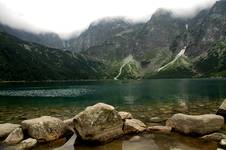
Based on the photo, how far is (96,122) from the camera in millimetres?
23750

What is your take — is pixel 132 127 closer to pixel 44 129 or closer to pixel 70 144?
pixel 70 144

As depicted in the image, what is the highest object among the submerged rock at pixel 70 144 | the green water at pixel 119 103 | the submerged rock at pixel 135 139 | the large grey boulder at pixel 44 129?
the large grey boulder at pixel 44 129

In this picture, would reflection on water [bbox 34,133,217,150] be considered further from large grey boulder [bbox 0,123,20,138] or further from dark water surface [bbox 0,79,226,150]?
large grey boulder [bbox 0,123,20,138]

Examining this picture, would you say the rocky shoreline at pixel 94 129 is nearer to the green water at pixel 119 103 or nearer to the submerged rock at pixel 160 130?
the submerged rock at pixel 160 130

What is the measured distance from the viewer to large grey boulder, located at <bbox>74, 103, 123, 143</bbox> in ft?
77.7

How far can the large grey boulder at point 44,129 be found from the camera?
24.8 meters

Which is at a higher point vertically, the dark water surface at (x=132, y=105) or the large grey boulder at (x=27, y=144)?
the large grey boulder at (x=27, y=144)

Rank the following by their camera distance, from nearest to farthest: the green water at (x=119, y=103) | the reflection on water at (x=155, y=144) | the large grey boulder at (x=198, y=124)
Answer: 1. the reflection on water at (x=155, y=144)
2. the large grey boulder at (x=198, y=124)
3. the green water at (x=119, y=103)

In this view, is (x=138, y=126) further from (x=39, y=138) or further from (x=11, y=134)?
(x=11, y=134)

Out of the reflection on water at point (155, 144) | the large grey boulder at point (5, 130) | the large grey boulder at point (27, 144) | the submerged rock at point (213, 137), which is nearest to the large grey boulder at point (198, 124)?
the submerged rock at point (213, 137)

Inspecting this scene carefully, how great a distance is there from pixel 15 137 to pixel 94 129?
7.43 meters

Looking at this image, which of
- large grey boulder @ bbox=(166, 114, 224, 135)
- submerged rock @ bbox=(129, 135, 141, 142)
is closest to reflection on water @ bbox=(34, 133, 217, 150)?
submerged rock @ bbox=(129, 135, 141, 142)

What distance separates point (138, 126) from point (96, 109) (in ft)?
19.3

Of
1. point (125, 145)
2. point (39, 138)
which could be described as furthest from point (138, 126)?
point (39, 138)
